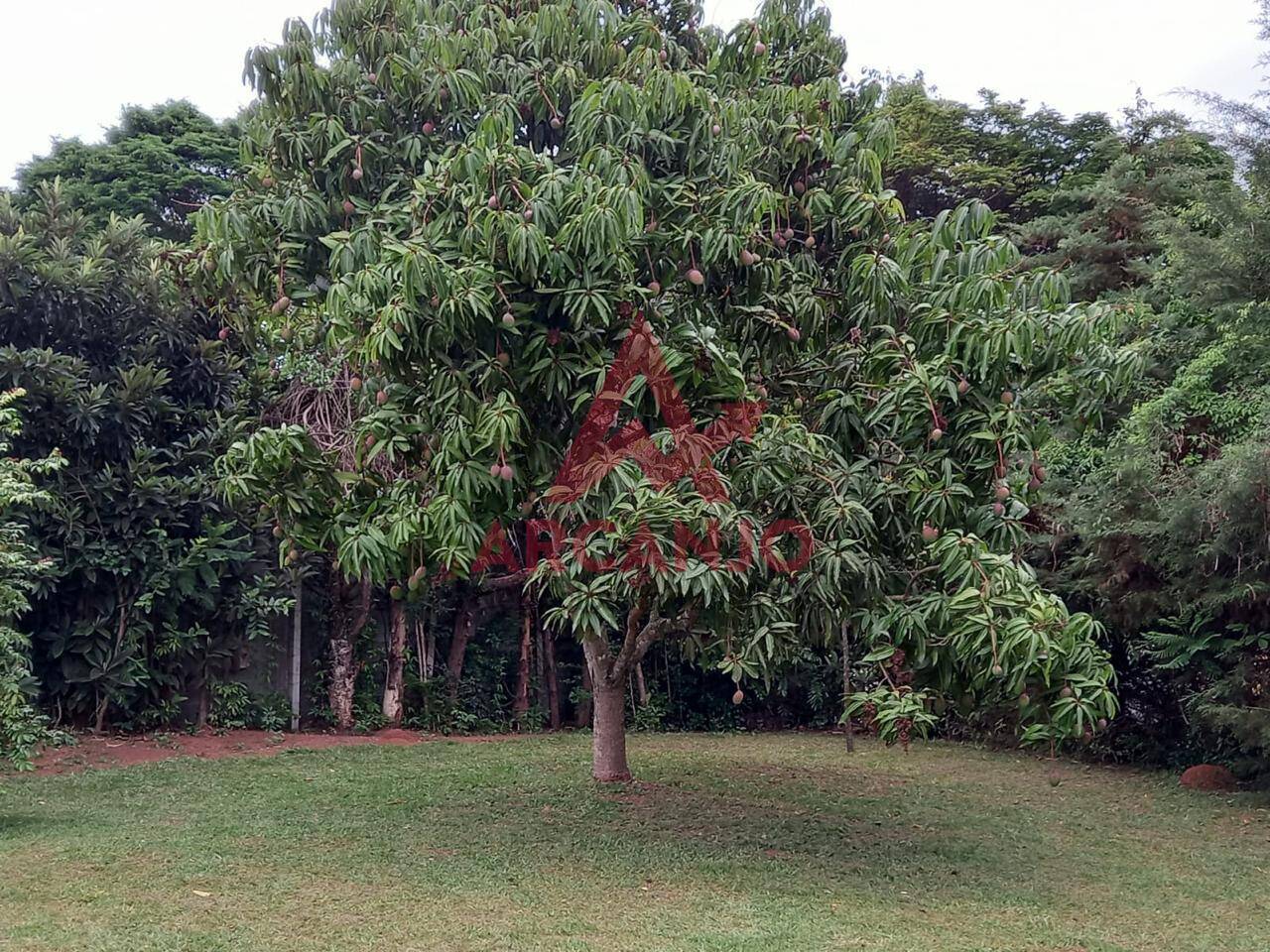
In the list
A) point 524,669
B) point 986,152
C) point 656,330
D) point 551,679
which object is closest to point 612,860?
point 656,330

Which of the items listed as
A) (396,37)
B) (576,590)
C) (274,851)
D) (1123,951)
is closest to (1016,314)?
(576,590)

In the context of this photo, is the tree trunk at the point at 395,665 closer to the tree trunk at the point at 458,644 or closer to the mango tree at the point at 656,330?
the tree trunk at the point at 458,644

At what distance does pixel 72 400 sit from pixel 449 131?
4.73 m

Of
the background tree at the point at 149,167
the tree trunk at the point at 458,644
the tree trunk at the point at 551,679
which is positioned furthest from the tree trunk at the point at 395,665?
the background tree at the point at 149,167

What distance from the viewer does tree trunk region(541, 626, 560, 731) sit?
41.2 feet

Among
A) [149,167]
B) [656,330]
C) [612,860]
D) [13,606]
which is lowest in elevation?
[612,860]

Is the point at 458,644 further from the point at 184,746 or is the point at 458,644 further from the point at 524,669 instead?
the point at 184,746

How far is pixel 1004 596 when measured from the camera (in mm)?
4977

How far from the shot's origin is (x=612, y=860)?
237 inches

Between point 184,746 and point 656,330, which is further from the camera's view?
point 184,746

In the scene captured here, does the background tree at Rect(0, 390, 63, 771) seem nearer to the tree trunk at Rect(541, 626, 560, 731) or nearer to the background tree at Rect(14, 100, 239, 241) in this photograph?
the tree trunk at Rect(541, 626, 560, 731)

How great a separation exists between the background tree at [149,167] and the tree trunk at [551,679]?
25.2 ft

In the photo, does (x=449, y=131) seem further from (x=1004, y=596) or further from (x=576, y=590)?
(x=1004, y=596)

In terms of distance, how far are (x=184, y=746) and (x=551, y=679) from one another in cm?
406
